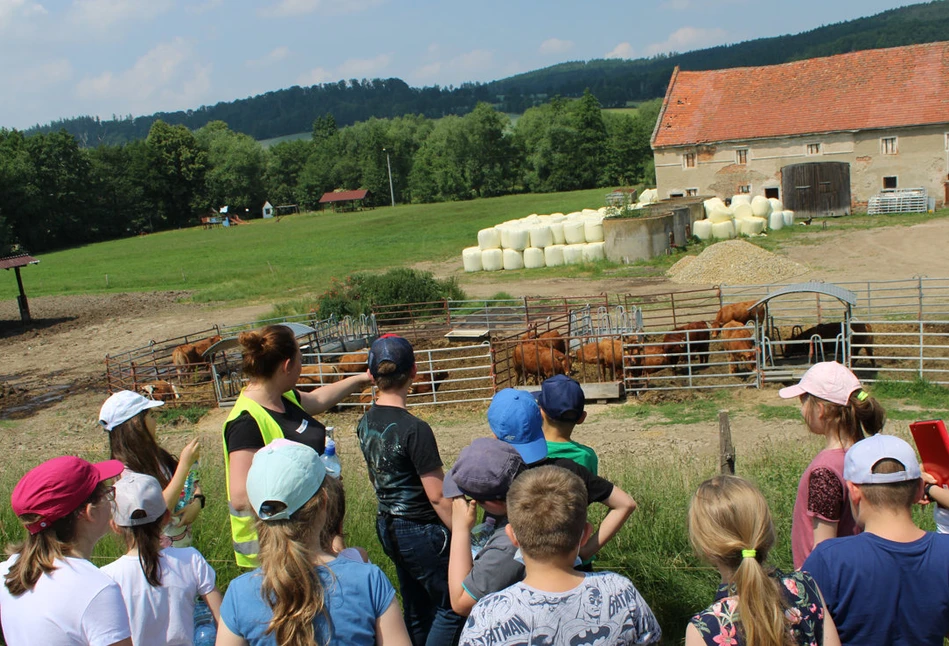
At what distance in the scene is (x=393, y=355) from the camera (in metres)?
4.22

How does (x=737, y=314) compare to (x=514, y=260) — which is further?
(x=514, y=260)

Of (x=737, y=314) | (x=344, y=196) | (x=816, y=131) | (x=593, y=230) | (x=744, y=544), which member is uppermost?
(x=816, y=131)

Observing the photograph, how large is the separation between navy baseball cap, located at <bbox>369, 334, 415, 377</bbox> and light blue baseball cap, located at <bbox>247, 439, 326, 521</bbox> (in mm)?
1278

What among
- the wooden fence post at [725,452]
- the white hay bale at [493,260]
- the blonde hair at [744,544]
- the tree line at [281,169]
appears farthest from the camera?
the tree line at [281,169]

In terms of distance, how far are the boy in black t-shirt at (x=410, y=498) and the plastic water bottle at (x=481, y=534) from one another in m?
0.33

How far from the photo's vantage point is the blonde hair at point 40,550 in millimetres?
3088

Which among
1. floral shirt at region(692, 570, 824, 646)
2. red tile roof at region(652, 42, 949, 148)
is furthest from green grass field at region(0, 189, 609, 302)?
floral shirt at region(692, 570, 824, 646)

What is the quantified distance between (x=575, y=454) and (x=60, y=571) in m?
2.24

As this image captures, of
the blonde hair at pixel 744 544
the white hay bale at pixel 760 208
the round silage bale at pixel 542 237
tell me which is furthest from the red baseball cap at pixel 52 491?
the white hay bale at pixel 760 208

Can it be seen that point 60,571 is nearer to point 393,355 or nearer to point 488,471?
point 488,471

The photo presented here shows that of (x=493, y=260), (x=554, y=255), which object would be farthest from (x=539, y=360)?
(x=493, y=260)

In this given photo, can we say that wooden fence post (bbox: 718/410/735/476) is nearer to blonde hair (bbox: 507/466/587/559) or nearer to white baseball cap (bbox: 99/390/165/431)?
blonde hair (bbox: 507/466/587/559)

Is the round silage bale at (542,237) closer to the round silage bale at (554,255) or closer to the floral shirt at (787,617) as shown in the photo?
the round silage bale at (554,255)

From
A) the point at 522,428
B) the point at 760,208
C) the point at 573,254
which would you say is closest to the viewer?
the point at 522,428
